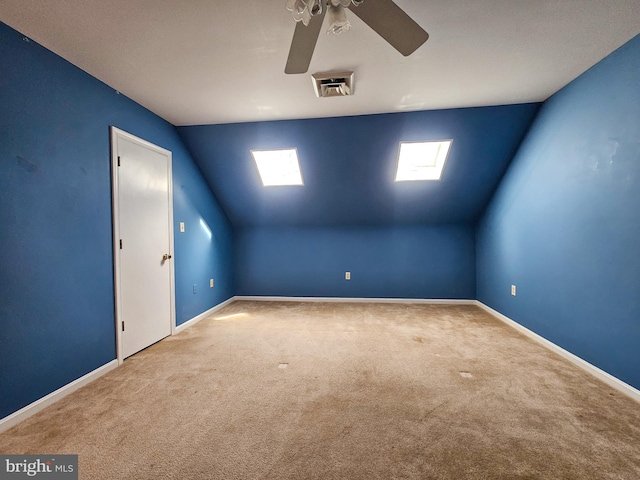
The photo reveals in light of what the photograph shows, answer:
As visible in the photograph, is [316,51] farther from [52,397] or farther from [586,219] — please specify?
[52,397]

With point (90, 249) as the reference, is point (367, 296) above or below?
below

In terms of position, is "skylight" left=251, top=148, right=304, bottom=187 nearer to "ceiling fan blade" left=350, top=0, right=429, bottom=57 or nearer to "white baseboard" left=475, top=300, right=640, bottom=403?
"ceiling fan blade" left=350, top=0, right=429, bottom=57

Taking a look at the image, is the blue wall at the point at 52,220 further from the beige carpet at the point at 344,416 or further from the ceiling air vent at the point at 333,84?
the ceiling air vent at the point at 333,84

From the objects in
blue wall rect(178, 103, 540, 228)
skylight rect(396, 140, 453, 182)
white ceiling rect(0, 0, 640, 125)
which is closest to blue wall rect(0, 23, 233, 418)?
white ceiling rect(0, 0, 640, 125)

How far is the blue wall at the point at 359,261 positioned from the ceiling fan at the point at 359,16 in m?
3.20

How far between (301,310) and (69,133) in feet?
10.1

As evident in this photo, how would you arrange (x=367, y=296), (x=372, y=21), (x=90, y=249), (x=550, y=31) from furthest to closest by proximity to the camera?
(x=367, y=296) < (x=90, y=249) < (x=550, y=31) < (x=372, y=21)

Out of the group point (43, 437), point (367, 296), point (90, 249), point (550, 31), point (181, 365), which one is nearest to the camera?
point (43, 437)

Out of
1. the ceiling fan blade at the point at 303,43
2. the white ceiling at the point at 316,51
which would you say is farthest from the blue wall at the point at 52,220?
the ceiling fan blade at the point at 303,43

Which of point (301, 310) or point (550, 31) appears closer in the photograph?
point (550, 31)

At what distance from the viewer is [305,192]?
13.0 feet

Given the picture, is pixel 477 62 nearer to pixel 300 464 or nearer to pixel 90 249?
pixel 300 464

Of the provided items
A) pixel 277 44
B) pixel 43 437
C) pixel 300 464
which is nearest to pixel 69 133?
pixel 277 44

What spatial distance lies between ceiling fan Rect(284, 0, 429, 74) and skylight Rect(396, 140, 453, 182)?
224 cm
